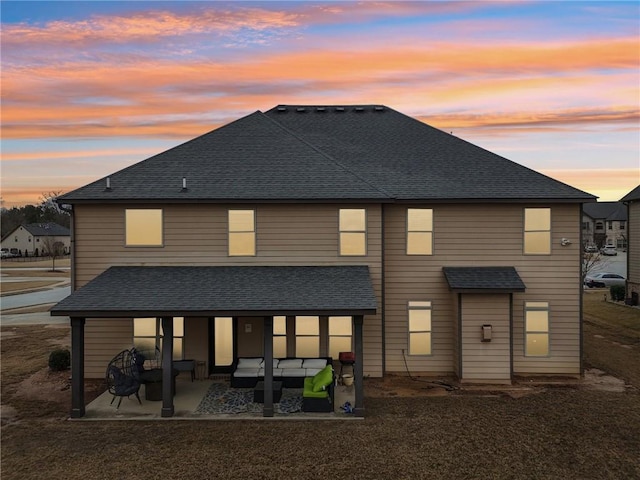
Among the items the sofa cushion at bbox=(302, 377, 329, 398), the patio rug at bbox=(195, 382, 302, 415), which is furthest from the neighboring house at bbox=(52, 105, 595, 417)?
the sofa cushion at bbox=(302, 377, 329, 398)

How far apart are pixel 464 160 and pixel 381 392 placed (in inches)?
348

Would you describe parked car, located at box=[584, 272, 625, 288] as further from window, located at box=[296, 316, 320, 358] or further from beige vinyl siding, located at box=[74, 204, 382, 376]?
window, located at box=[296, 316, 320, 358]

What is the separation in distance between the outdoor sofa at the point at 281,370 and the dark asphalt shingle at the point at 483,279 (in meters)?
4.65

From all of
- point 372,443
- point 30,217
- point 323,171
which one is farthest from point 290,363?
point 30,217

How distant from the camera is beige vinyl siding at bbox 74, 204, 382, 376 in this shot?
14516 mm

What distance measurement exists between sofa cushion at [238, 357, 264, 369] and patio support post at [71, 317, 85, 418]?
4.26 m

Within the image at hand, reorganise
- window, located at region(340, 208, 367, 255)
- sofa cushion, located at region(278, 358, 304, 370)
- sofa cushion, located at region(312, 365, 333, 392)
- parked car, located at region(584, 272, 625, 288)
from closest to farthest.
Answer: sofa cushion, located at region(312, 365, 333, 392)
sofa cushion, located at region(278, 358, 304, 370)
window, located at region(340, 208, 367, 255)
parked car, located at region(584, 272, 625, 288)

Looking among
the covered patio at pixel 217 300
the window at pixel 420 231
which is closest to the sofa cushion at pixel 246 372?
the covered patio at pixel 217 300

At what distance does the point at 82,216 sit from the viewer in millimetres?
14555

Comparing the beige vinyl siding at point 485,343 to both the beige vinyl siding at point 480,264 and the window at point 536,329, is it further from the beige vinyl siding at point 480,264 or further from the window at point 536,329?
the window at point 536,329

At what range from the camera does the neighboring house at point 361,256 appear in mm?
14148

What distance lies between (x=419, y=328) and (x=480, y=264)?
291 centimetres

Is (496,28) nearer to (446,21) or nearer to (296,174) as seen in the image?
(446,21)

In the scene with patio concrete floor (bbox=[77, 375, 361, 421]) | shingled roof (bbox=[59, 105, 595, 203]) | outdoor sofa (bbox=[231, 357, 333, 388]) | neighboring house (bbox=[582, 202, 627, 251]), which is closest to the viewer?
patio concrete floor (bbox=[77, 375, 361, 421])
